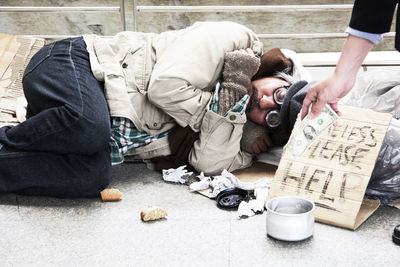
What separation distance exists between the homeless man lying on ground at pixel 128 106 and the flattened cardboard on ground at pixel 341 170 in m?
0.30

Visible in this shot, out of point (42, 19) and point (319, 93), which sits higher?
point (319, 93)

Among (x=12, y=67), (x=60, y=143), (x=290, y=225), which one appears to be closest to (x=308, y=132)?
(x=290, y=225)

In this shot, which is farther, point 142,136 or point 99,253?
point 142,136

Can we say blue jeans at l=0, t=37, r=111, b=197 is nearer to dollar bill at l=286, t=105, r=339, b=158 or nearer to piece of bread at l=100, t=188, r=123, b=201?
piece of bread at l=100, t=188, r=123, b=201

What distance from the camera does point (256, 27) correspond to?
500cm

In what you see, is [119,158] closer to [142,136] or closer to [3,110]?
[142,136]

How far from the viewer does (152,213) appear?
1826 millimetres

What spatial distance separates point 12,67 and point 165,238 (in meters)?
1.53

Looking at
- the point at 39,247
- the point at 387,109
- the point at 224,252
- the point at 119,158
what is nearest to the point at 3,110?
the point at 119,158

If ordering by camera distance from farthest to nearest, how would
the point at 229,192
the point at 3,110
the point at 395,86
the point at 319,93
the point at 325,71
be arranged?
1. the point at 325,71
2. the point at 3,110
3. the point at 395,86
4. the point at 229,192
5. the point at 319,93

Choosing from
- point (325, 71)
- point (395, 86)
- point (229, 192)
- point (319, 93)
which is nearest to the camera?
point (319, 93)

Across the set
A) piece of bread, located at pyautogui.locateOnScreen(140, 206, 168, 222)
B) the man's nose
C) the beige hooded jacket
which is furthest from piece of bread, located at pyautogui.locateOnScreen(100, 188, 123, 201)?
the man's nose

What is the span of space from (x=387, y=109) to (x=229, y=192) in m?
0.70

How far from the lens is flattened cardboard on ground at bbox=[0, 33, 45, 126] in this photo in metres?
2.53
